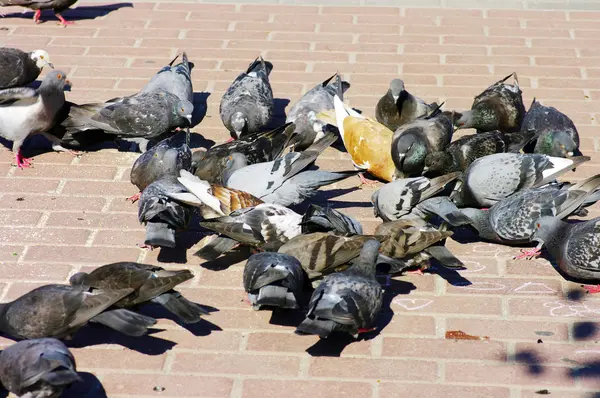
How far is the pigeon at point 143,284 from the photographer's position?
18.5 ft

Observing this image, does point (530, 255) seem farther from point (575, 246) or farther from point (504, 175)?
point (504, 175)

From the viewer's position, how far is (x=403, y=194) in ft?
22.7

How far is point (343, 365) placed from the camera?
5.44 metres

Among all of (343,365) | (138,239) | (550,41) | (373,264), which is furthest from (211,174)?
(550,41)

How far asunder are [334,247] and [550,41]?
496 centimetres

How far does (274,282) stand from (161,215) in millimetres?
1223

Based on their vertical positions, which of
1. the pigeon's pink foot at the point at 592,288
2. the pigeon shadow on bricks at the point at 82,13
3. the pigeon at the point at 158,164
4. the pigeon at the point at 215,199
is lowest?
the pigeon shadow on bricks at the point at 82,13

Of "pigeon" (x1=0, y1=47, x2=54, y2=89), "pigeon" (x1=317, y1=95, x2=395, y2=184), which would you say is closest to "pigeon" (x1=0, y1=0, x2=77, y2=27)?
"pigeon" (x1=0, y1=47, x2=54, y2=89)

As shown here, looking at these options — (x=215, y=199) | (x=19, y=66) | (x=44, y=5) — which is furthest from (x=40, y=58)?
(x=215, y=199)

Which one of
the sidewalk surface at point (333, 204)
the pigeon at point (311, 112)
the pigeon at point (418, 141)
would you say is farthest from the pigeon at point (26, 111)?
the pigeon at point (418, 141)

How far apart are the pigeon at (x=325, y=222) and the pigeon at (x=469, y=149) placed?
3.74 feet

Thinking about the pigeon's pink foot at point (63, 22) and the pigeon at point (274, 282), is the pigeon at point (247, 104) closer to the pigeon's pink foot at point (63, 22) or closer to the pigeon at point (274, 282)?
the pigeon at point (274, 282)

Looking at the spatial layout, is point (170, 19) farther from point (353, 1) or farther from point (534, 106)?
point (534, 106)

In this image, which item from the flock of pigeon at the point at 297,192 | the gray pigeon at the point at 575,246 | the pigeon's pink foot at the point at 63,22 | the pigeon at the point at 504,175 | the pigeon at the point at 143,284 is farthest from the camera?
the pigeon's pink foot at the point at 63,22
